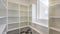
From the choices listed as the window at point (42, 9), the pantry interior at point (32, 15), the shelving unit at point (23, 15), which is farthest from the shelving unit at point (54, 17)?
the shelving unit at point (23, 15)

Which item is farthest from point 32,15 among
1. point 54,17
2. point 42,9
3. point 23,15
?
point 54,17

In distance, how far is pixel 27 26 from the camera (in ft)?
8.16

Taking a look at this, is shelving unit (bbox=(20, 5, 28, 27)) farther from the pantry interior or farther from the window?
the window

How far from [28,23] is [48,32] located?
1281 millimetres

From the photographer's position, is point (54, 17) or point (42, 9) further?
point (42, 9)

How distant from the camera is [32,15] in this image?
221cm

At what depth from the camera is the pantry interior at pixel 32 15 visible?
125cm

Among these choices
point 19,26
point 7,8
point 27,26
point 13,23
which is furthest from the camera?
point 27,26

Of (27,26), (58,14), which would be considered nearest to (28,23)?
(27,26)

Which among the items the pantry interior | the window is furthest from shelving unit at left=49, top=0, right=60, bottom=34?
the window

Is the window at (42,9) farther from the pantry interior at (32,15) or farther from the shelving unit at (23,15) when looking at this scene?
the shelving unit at (23,15)

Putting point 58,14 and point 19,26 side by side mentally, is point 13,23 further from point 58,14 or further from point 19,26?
point 58,14

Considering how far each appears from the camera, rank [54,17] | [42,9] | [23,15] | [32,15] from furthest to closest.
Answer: [23,15]
[32,15]
[42,9]
[54,17]

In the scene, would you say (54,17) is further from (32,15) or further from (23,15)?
(23,15)
